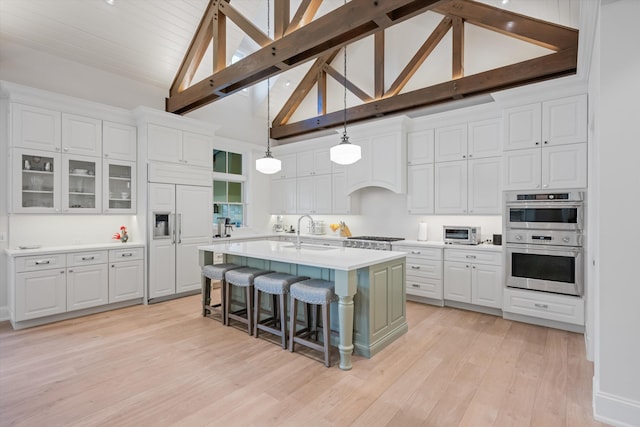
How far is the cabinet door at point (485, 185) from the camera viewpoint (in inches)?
166

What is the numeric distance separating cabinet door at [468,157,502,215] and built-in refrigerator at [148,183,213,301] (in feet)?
13.6

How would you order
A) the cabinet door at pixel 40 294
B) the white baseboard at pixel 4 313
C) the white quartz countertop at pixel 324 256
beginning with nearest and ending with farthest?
the white quartz countertop at pixel 324 256
the cabinet door at pixel 40 294
the white baseboard at pixel 4 313

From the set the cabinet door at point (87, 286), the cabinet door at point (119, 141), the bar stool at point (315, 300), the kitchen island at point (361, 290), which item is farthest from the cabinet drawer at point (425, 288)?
the cabinet door at point (119, 141)

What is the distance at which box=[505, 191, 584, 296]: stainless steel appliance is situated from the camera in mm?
3492

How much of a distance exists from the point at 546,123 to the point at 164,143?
16.9 feet

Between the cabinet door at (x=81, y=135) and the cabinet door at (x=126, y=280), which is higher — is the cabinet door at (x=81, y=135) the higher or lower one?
the higher one

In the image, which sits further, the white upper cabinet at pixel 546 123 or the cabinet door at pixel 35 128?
the cabinet door at pixel 35 128

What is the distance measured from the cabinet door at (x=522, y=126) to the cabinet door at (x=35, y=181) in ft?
18.6

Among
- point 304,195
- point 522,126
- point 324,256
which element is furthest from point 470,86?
point 304,195

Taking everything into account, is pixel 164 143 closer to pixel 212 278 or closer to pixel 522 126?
pixel 212 278

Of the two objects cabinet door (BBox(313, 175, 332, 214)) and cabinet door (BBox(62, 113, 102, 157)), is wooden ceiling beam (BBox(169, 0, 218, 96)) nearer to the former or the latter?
cabinet door (BBox(62, 113, 102, 157))

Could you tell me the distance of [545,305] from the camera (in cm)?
367

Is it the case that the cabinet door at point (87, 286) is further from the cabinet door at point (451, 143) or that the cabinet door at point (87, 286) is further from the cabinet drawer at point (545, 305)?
the cabinet drawer at point (545, 305)

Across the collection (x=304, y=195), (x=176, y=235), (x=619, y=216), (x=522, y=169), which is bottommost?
(x=176, y=235)
